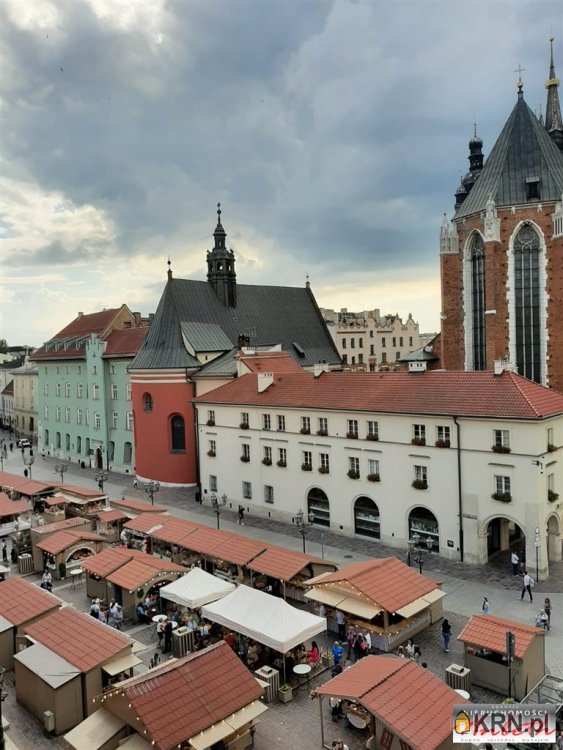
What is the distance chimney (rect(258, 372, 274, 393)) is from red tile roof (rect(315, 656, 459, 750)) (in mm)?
25150

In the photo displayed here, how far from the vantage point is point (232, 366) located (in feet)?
164

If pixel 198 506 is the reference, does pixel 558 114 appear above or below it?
above

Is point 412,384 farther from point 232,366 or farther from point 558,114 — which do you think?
point 558,114

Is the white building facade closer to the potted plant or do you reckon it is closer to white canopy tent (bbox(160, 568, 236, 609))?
white canopy tent (bbox(160, 568, 236, 609))

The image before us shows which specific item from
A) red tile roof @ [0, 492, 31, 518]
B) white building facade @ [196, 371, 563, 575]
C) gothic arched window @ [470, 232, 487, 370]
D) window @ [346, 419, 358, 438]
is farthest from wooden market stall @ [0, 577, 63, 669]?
gothic arched window @ [470, 232, 487, 370]

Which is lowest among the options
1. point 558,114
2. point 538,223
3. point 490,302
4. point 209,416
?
point 209,416

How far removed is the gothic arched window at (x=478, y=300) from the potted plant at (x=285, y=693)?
3457cm

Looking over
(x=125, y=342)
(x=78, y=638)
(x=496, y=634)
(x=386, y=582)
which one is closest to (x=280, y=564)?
(x=386, y=582)

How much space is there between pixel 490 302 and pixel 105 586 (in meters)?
33.0

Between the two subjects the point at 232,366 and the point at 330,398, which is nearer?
the point at 330,398

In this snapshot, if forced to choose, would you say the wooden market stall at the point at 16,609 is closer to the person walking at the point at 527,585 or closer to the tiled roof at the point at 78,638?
the tiled roof at the point at 78,638

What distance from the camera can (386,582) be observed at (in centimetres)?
2238

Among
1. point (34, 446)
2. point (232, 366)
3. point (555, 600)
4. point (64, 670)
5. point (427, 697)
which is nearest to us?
point (427, 697)

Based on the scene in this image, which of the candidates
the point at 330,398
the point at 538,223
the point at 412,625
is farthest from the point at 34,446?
the point at 412,625
